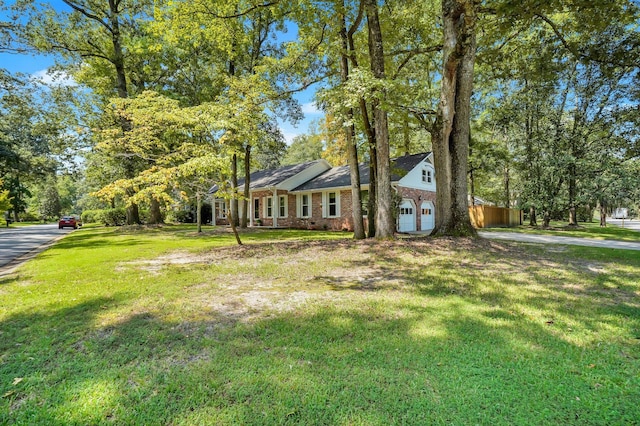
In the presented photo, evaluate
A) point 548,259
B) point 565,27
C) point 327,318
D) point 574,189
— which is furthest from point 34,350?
point 574,189

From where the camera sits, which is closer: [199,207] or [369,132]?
[369,132]

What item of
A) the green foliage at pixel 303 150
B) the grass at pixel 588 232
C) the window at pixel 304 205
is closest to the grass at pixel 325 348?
the grass at pixel 588 232

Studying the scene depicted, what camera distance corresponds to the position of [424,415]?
225 cm

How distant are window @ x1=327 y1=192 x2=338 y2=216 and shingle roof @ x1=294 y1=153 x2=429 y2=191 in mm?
668

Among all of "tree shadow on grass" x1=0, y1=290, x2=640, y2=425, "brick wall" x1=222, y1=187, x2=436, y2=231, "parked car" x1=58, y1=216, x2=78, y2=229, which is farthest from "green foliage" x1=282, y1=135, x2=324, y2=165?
"tree shadow on grass" x1=0, y1=290, x2=640, y2=425

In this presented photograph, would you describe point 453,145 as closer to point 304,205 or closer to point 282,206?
point 304,205

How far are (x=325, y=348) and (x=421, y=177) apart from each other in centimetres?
1887

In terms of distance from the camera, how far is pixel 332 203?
20359mm

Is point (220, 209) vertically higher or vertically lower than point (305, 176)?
lower

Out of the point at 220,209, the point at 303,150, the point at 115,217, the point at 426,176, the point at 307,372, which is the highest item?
the point at 303,150

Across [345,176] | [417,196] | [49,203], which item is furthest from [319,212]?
[49,203]

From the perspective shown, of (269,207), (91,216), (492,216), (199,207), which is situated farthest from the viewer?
(91,216)

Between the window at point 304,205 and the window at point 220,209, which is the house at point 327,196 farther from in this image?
the window at point 220,209

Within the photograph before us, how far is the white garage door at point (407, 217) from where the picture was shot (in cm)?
1890
